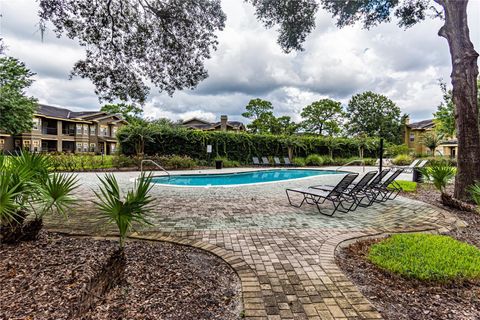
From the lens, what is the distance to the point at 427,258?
3133 millimetres

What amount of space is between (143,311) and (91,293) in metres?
0.49

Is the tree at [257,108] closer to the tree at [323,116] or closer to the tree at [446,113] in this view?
the tree at [323,116]

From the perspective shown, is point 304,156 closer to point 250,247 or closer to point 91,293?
point 250,247

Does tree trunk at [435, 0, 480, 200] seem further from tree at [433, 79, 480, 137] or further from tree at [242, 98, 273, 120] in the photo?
tree at [242, 98, 273, 120]

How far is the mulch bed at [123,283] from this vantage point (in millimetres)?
2027

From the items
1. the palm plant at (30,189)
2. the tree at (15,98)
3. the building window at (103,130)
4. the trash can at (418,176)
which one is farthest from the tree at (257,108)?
the palm plant at (30,189)

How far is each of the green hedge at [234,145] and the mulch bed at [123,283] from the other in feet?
50.4

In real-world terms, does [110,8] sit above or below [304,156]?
above

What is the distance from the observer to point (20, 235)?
3100mm

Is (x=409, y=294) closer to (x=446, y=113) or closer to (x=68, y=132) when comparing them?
(x=446, y=113)

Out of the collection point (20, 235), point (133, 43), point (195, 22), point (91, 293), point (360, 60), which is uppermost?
point (360, 60)

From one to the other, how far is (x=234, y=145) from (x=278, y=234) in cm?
1659

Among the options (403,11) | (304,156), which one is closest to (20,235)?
(403,11)

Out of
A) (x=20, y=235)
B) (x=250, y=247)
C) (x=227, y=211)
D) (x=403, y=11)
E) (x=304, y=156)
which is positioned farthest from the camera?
(x=304, y=156)
